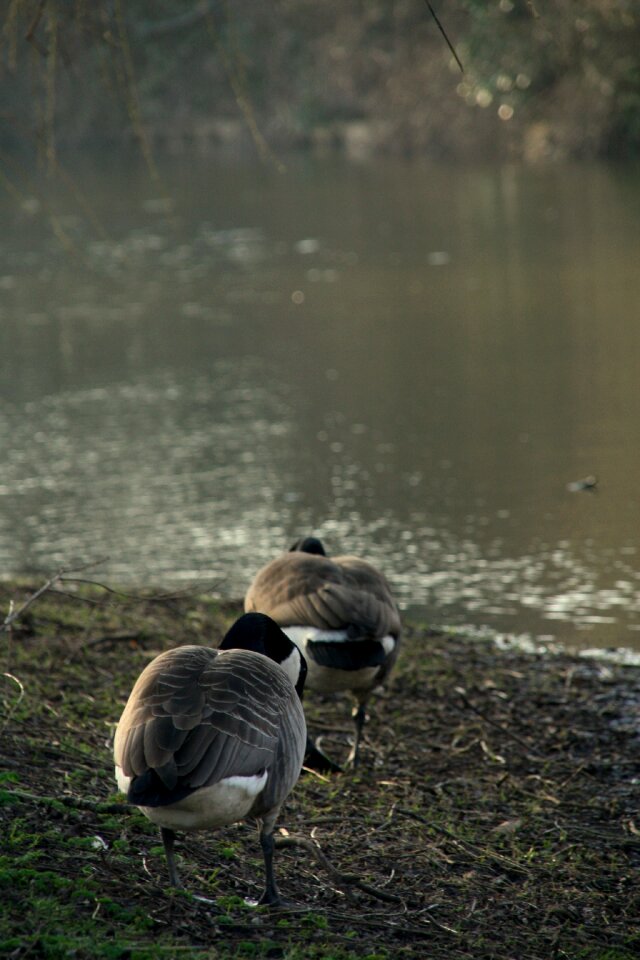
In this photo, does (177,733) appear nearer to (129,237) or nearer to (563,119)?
(129,237)

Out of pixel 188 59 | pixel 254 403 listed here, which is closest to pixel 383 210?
pixel 254 403

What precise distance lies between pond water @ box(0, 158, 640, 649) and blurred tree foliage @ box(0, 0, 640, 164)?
13.9 feet

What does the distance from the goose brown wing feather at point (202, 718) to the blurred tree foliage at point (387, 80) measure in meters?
21.3

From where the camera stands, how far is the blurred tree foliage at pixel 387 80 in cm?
2916

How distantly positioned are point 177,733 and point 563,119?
106ft

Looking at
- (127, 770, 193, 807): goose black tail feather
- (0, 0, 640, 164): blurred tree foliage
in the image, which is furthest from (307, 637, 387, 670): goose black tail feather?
(0, 0, 640, 164): blurred tree foliage

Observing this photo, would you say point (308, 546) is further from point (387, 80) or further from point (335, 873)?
point (387, 80)

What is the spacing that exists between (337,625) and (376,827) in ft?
3.09

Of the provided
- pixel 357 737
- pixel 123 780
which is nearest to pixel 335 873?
pixel 123 780

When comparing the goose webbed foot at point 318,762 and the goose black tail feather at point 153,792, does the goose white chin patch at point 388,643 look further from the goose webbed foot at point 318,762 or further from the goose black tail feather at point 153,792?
the goose black tail feather at point 153,792

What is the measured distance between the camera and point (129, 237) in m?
26.4

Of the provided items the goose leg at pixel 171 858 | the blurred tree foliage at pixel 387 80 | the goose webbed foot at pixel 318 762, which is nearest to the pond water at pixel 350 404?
the goose webbed foot at pixel 318 762

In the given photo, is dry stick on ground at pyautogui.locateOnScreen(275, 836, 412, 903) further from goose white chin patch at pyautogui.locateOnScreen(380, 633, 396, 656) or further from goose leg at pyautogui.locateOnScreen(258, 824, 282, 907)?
goose white chin patch at pyautogui.locateOnScreen(380, 633, 396, 656)

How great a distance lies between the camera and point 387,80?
43.0 m
